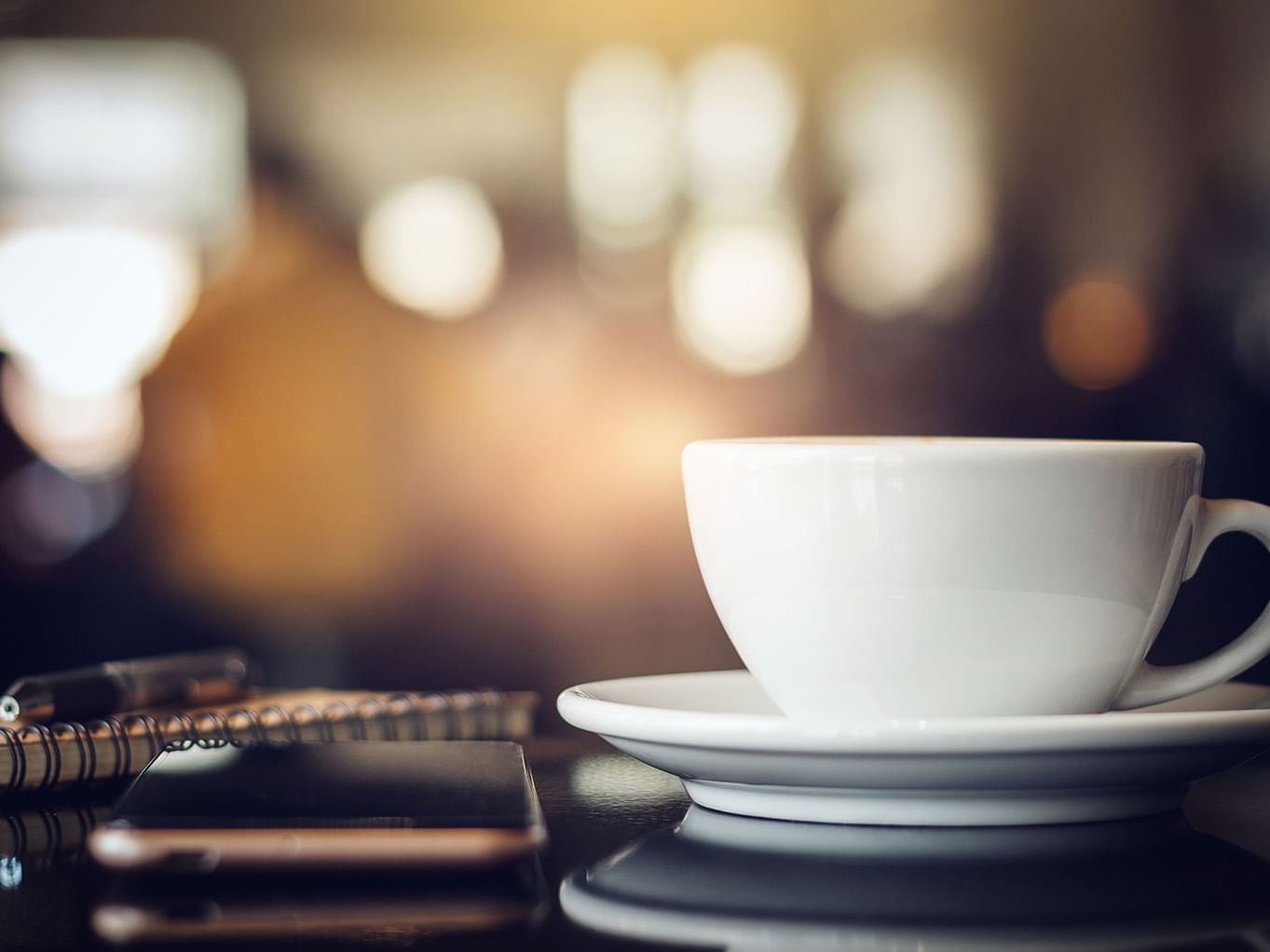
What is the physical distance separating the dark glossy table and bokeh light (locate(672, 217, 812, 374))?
2.20 metres

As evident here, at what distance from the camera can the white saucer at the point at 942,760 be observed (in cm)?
34

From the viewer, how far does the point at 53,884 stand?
33cm

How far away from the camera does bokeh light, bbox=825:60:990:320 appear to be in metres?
2.55

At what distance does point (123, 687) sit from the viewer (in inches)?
23.7

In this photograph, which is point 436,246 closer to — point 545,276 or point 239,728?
point 545,276

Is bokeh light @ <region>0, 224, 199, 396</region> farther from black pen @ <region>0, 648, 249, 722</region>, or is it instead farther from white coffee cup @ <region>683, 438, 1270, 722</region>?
white coffee cup @ <region>683, 438, 1270, 722</region>

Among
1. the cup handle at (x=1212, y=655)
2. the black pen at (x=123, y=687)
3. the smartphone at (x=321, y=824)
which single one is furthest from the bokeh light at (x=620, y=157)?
the smartphone at (x=321, y=824)

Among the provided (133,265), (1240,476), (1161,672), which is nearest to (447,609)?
(133,265)

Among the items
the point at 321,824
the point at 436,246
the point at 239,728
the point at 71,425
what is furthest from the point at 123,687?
the point at 436,246

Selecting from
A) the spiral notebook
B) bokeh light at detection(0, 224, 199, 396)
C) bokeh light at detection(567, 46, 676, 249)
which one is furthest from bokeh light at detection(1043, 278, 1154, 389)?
the spiral notebook

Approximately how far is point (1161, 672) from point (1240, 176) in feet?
7.49

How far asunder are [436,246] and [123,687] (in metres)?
2.10

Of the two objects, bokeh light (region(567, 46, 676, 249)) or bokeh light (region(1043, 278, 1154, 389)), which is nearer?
bokeh light (region(1043, 278, 1154, 389))

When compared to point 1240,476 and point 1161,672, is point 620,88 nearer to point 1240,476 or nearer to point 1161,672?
point 1240,476
